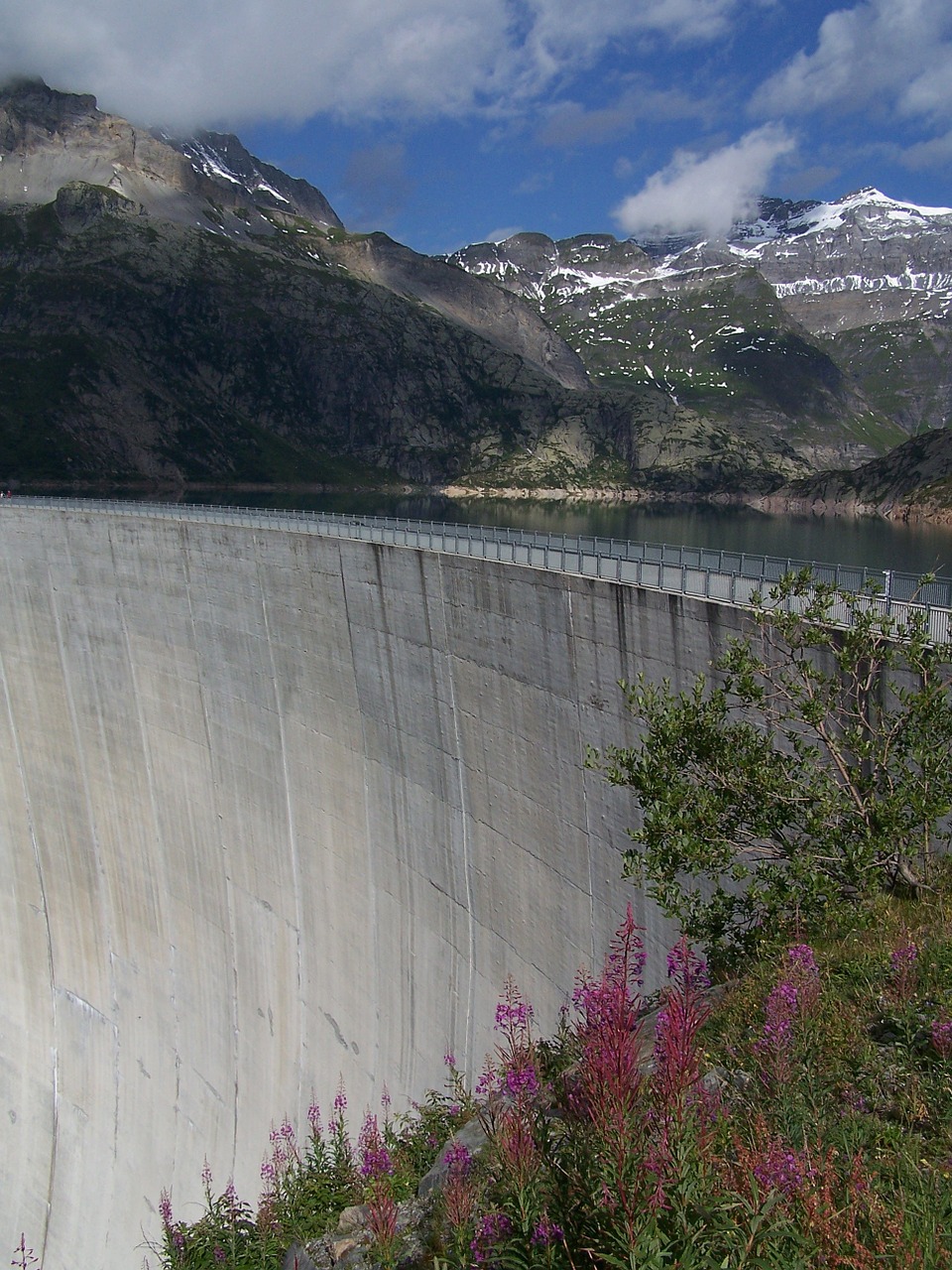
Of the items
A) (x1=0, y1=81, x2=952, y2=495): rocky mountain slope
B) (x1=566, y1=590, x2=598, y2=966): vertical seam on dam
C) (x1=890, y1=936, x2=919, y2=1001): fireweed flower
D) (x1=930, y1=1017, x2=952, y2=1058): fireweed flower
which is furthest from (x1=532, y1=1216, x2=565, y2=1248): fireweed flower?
(x1=0, y1=81, x2=952, y2=495): rocky mountain slope

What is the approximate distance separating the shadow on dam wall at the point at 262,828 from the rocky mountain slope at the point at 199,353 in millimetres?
111994

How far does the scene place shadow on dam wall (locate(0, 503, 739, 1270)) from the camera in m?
16.1

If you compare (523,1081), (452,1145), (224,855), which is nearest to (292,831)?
(224,855)

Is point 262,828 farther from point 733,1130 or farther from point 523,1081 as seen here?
point 733,1130

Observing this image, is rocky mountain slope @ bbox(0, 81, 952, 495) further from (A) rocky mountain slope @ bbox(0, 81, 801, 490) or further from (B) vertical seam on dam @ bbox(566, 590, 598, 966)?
(B) vertical seam on dam @ bbox(566, 590, 598, 966)

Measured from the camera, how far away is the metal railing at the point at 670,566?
36.9 ft

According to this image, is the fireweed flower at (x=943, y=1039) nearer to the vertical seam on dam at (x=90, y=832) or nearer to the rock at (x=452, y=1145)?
the rock at (x=452, y=1145)

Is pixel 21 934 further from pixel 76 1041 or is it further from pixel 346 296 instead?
pixel 346 296

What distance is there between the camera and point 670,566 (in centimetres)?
1477

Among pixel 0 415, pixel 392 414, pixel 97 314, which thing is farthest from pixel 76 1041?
pixel 392 414

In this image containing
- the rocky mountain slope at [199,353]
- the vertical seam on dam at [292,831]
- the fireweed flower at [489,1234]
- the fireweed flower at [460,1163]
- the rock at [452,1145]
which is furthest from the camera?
the rocky mountain slope at [199,353]

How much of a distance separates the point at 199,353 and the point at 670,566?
548 ft

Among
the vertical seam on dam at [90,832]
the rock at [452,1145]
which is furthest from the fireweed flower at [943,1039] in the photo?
the vertical seam on dam at [90,832]

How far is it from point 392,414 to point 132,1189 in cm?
17115
